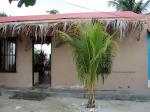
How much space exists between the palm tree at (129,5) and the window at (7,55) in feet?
65.0

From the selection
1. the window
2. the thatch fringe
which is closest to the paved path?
the window

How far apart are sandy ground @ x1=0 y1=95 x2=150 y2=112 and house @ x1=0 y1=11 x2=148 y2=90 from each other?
147 cm

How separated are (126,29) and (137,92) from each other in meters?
2.24

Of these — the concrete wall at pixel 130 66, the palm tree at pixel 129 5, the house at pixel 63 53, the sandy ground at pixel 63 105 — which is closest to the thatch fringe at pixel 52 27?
the house at pixel 63 53

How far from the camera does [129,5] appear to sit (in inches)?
1211

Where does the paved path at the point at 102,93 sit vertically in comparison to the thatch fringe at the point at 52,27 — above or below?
below

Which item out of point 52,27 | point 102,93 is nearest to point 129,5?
point 52,27

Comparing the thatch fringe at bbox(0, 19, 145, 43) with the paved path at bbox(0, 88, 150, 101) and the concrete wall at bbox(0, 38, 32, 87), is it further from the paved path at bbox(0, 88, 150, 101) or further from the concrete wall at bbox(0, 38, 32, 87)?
the paved path at bbox(0, 88, 150, 101)

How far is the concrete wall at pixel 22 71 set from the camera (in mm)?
12320

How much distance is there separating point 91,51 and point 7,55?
6.12 m

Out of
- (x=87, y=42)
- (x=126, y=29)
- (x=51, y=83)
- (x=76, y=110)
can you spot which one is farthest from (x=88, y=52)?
(x=51, y=83)

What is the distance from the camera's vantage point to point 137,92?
430 inches

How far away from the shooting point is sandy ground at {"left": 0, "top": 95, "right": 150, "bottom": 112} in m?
9.08

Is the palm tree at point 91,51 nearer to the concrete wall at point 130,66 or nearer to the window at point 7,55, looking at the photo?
the concrete wall at point 130,66
